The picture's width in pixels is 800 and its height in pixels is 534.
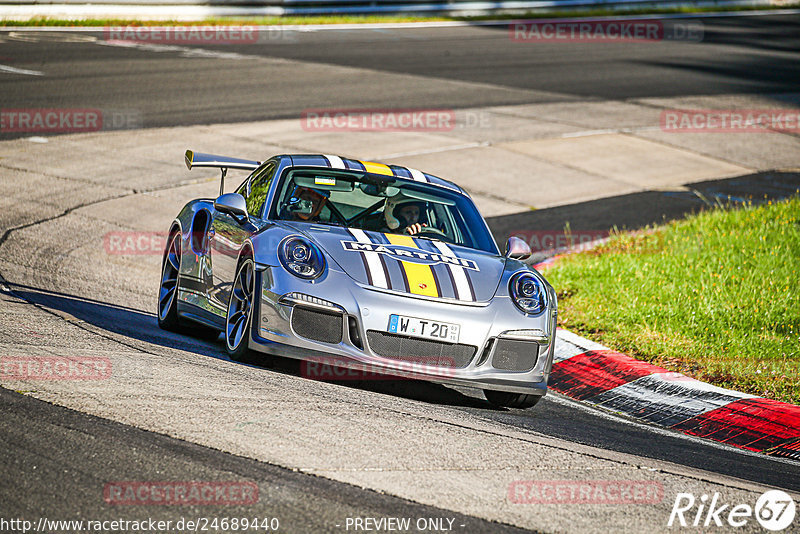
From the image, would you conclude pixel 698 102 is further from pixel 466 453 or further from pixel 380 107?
pixel 466 453

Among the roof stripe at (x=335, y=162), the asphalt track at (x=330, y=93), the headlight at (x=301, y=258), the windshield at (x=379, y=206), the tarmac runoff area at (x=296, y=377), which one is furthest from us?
the roof stripe at (x=335, y=162)

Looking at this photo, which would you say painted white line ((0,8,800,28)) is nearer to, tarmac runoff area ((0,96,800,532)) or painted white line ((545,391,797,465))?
tarmac runoff area ((0,96,800,532))

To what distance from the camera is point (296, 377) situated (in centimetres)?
583

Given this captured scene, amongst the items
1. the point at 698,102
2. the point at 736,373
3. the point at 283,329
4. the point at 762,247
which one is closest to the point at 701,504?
the point at 283,329

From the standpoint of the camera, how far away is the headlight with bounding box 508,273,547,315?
601cm

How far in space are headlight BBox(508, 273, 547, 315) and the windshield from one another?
66cm

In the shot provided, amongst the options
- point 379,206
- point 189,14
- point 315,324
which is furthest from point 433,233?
point 189,14

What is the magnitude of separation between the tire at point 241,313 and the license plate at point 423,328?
0.82 metres

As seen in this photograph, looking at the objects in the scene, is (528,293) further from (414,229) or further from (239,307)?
(239,307)

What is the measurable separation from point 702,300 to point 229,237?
3.87 m

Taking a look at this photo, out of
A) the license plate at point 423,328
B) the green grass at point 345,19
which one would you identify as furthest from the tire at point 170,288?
the green grass at point 345,19

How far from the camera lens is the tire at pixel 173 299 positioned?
7352mm

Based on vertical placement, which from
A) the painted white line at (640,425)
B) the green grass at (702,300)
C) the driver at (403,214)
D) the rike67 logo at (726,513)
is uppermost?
the driver at (403,214)

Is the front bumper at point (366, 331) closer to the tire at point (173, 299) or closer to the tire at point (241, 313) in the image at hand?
the tire at point (241, 313)
